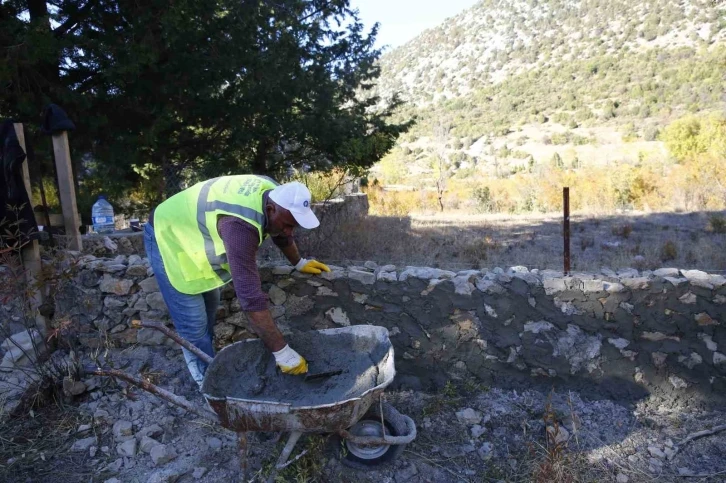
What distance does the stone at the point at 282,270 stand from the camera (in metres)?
3.88

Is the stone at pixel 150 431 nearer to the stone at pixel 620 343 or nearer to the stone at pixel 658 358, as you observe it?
the stone at pixel 620 343

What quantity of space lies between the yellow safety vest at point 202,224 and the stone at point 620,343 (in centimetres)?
256

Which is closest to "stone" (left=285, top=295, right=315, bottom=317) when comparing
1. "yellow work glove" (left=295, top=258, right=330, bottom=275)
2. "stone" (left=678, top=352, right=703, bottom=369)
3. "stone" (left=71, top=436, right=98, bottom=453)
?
"yellow work glove" (left=295, top=258, right=330, bottom=275)

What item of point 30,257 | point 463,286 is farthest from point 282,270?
point 30,257

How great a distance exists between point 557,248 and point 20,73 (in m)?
7.72

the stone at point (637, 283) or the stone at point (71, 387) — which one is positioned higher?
the stone at point (637, 283)

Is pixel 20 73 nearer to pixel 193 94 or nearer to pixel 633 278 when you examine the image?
pixel 193 94

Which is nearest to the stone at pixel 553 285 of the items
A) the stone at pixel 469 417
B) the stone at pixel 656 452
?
the stone at pixel 469 417

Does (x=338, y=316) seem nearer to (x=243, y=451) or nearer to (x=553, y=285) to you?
(x=243, y=451)

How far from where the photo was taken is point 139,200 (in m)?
11.0

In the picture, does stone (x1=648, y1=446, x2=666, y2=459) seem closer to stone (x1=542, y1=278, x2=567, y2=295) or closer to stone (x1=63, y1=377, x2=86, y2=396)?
stone (x1=542, y1=278, x2=567, y2=295)

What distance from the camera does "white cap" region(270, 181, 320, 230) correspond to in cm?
268


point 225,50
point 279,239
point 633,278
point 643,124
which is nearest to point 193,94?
point 225,50

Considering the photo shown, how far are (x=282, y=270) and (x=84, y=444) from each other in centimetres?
172
